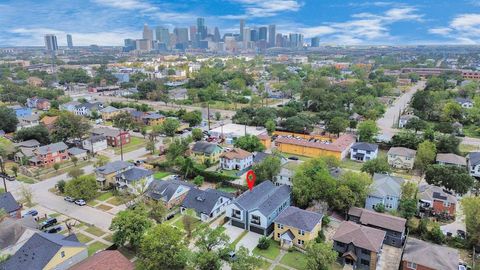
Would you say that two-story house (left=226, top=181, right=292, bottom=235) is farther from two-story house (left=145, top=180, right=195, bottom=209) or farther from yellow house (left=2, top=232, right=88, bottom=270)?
yellow house (left=2, top=232, right=88, bottom=270)

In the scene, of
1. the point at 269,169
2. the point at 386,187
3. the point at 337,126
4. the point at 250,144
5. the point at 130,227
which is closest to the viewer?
the point at 130,227

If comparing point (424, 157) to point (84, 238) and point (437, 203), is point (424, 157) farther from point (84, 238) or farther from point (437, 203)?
point (84, 238)

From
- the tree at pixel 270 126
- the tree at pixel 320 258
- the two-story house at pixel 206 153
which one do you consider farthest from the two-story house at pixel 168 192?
the tree at pixel 270 126

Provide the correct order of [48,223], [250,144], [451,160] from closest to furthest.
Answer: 1. [48,223]
2. [451,160]
3. [250,144]

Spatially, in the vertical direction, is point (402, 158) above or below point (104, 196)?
above

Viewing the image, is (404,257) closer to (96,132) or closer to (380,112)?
(96,132)

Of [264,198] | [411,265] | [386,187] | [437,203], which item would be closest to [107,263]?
[264,198]

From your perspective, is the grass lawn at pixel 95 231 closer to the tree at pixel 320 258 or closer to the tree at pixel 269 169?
the tree at pixel 269 169
